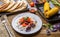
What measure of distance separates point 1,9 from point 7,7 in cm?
6

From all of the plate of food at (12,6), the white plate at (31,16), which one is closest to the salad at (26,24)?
the white plate at (31,16)

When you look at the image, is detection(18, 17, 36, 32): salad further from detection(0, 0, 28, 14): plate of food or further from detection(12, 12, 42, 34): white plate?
detection(0, 0, 28, 14): plate of food

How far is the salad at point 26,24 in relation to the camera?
107 centimetres

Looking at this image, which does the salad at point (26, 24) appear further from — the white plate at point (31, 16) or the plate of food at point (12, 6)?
the plate of food at point (12, 6)

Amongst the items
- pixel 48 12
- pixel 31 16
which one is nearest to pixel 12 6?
pixel 31 16

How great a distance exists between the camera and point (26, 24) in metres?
1.09

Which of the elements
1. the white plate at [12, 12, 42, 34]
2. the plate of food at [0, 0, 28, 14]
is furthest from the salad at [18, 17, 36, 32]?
the plate of food at [0, 0, 28, 14]

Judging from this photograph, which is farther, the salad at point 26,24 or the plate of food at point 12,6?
the plate of food at point 12,6

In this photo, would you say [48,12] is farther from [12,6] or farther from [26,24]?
[12,6]

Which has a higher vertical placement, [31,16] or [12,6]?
[12,6]

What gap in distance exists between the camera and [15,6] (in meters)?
1.26

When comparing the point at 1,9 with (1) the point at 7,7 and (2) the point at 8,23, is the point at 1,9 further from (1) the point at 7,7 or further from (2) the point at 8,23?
(2) the point at 8,23

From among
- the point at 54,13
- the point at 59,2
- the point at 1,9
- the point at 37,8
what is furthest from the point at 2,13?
the point at 59,2

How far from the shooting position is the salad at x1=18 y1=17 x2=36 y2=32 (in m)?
1.07
